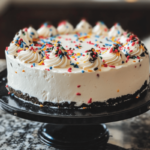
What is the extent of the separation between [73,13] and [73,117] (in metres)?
4.11

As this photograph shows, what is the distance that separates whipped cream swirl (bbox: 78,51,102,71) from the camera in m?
1.88

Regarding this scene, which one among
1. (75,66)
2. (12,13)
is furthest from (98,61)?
(12,13)

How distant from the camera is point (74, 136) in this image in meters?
2.21

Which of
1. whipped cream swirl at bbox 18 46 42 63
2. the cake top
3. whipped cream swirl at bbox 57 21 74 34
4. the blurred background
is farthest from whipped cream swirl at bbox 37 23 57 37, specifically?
the blurred background

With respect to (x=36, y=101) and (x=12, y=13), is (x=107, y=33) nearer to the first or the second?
(x=36, y=101)

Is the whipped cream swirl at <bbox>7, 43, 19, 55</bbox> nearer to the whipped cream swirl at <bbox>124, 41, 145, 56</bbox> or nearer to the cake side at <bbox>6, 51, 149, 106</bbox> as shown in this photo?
the cake side at <bbox>6, 51, 149, 106</bbox>

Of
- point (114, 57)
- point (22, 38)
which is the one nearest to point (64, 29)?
point (22, 38)

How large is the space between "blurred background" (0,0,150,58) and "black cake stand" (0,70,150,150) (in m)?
3.28

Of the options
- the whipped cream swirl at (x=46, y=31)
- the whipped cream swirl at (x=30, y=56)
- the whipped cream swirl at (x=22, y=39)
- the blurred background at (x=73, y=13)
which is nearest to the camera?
the whipped cream swirl at (x=30, y=56)

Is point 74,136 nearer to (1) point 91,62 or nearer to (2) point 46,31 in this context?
(1) point 91,62

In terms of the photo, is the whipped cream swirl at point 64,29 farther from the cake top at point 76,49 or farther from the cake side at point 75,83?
the cake side at point 75,83

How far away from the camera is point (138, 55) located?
7.15 feet

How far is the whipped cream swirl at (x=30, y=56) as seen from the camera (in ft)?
6.59

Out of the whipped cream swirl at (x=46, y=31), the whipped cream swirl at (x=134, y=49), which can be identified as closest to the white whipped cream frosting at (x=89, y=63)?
the whipped cream swirl at (x=134, y=49)
